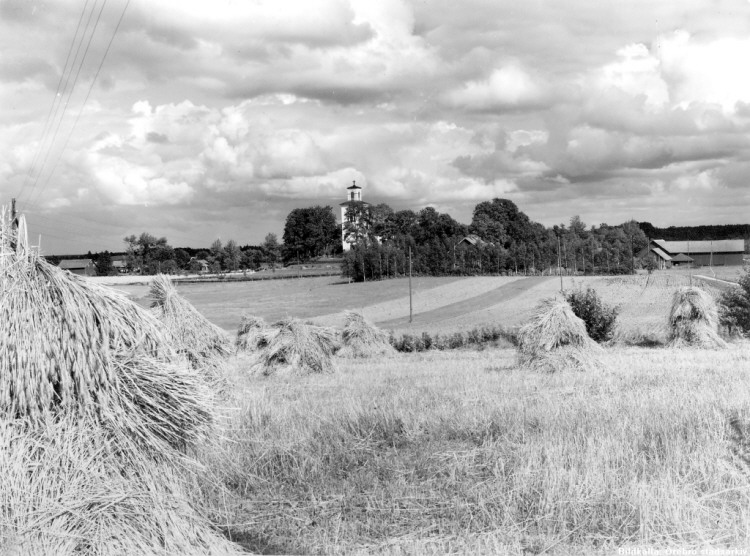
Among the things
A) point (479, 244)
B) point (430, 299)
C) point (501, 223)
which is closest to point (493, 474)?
point (430, 299)

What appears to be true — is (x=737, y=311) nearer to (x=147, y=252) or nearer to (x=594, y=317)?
(x=594, y=317)

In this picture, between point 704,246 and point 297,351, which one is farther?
point 704,246

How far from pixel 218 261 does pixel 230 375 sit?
461ft

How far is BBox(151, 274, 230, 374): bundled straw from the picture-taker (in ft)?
57.2

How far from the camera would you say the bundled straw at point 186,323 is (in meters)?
17.4

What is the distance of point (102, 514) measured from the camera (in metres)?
6.49

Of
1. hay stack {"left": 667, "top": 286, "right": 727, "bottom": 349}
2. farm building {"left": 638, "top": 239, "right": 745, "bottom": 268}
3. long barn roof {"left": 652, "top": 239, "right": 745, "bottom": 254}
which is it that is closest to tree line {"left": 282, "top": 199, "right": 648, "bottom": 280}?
farm building {"left": 638, "top": 239, "right": 745, "bottom": 268}

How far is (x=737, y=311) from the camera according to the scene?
117 ft

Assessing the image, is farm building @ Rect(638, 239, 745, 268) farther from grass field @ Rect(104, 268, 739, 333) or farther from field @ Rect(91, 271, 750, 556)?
field @ Rect(91, 271, 750, 556)

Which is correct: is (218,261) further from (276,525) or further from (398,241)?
(276,525)

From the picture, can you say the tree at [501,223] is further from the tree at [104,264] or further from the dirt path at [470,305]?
the tree at [104,264]

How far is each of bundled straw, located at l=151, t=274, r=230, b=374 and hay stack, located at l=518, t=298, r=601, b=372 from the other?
918 cm

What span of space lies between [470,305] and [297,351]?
185 ft

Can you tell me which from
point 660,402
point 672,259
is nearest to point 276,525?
point 660,402
